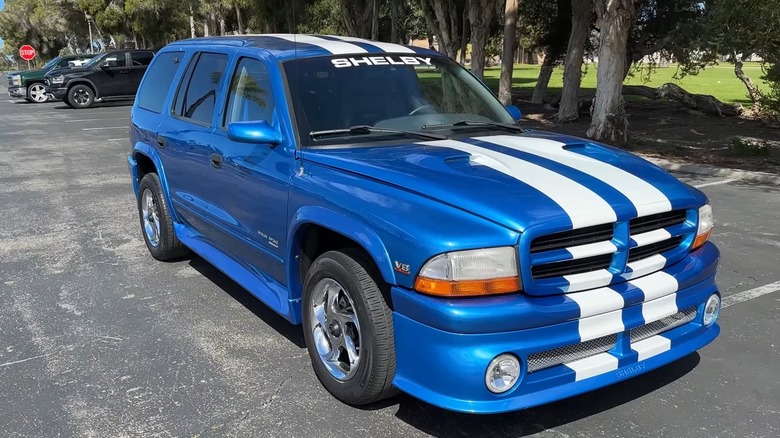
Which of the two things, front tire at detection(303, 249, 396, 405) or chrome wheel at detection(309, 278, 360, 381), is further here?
chrome wheel at detection(309, 278, 360, 381)

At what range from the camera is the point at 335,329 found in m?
3.48

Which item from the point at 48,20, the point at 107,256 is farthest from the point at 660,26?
the point at 48,20

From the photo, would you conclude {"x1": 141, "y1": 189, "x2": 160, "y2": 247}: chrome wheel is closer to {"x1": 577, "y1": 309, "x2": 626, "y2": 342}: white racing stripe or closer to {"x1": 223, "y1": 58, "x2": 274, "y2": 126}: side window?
{"x1": 223, "y1": 58, "x2": 274, "y2": 126}: side window

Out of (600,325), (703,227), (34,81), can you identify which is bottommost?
(600,325)

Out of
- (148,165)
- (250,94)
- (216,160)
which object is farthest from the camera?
(148,165)

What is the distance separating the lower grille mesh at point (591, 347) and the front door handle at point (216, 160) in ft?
8.19

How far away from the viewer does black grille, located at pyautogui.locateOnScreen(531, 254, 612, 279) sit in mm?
2943

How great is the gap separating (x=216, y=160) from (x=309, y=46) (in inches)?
37.8

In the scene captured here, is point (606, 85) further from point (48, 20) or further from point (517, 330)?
point (48, 20)

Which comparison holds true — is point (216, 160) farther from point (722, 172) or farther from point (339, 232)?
point (722, 172)

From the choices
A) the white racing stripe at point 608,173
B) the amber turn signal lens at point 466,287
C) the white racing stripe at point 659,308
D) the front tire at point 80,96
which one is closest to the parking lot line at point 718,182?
the white racing stripe at point 608,173

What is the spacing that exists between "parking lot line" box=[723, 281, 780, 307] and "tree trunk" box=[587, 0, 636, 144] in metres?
8.09

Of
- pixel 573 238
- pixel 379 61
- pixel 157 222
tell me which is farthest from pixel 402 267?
pixel 157 222

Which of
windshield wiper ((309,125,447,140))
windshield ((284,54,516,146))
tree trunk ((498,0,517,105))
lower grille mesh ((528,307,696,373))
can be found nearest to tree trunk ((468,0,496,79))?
tree trunk ((498,0,517,105))
